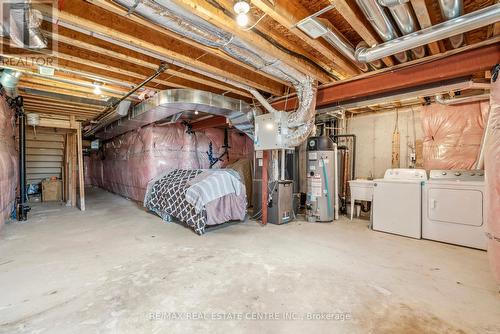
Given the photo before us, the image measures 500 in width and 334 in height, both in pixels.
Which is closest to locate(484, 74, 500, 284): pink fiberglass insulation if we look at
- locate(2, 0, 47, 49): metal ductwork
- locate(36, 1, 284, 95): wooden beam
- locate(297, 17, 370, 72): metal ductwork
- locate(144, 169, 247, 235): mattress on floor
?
locate(297, 17, 370, 72): metal ductwork

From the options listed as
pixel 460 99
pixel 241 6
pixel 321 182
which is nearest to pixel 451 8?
pixel 241 6

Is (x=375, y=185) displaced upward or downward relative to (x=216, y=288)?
upward

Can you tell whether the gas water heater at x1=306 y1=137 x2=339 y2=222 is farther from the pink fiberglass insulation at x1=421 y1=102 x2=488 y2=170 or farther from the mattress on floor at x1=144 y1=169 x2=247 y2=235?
the pink fiberglass insulation at x1=421 y1=102 x2=488 y2=170

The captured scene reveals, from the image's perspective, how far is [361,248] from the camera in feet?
9.47

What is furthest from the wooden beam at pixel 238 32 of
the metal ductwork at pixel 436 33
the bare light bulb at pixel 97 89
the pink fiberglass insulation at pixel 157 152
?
the pink fiberglass insulation at pixel 157 152

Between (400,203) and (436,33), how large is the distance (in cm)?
239

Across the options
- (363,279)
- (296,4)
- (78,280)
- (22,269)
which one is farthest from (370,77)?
(22,269)

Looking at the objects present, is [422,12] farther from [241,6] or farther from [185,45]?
[185,45]

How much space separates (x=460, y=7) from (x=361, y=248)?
8.32 ft

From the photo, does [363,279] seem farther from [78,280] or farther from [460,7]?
[78,280]

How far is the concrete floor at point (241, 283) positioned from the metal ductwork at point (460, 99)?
6.95 feet

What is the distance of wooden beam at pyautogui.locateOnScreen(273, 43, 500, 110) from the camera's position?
2.26 metres

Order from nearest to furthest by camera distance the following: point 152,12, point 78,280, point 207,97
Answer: point 152,12 < point 78,280 < point 207,97

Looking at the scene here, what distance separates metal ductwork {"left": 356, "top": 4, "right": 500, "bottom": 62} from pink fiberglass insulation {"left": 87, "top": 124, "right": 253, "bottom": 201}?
4767mm
